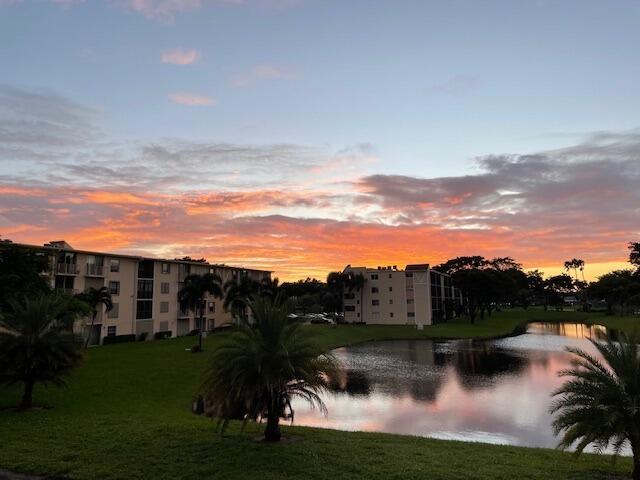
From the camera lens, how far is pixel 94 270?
61531 millimetres

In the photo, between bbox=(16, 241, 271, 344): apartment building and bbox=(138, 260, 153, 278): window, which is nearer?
bbox=(16, 241, 271, 344): apartment building

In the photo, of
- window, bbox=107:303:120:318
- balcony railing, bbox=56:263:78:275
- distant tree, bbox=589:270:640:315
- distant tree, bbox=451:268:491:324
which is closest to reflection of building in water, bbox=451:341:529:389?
distant tree, bbox=451:268:491:324

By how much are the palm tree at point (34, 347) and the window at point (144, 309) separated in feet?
155

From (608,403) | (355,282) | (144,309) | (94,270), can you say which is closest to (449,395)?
(608,403)

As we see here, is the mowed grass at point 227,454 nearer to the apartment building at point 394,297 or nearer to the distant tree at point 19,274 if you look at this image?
the distant tree at point 19,274

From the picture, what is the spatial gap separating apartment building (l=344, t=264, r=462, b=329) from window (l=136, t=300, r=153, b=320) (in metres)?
49.3

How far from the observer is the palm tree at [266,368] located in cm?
1487

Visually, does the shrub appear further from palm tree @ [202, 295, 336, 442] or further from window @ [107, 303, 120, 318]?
palm tree @ [202, 295, 336, 442]

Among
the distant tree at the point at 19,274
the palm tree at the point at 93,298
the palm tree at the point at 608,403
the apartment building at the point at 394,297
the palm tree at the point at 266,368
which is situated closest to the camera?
the palm tree at the point at 608,403

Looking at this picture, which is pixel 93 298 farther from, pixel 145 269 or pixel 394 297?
pixel 394 297

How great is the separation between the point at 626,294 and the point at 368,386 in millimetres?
106448

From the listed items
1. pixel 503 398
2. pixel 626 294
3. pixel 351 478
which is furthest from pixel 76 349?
pixel 626 294

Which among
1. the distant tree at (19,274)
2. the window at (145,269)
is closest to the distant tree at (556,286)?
the window at (145,269)

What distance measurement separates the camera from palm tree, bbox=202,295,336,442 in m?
14.9
